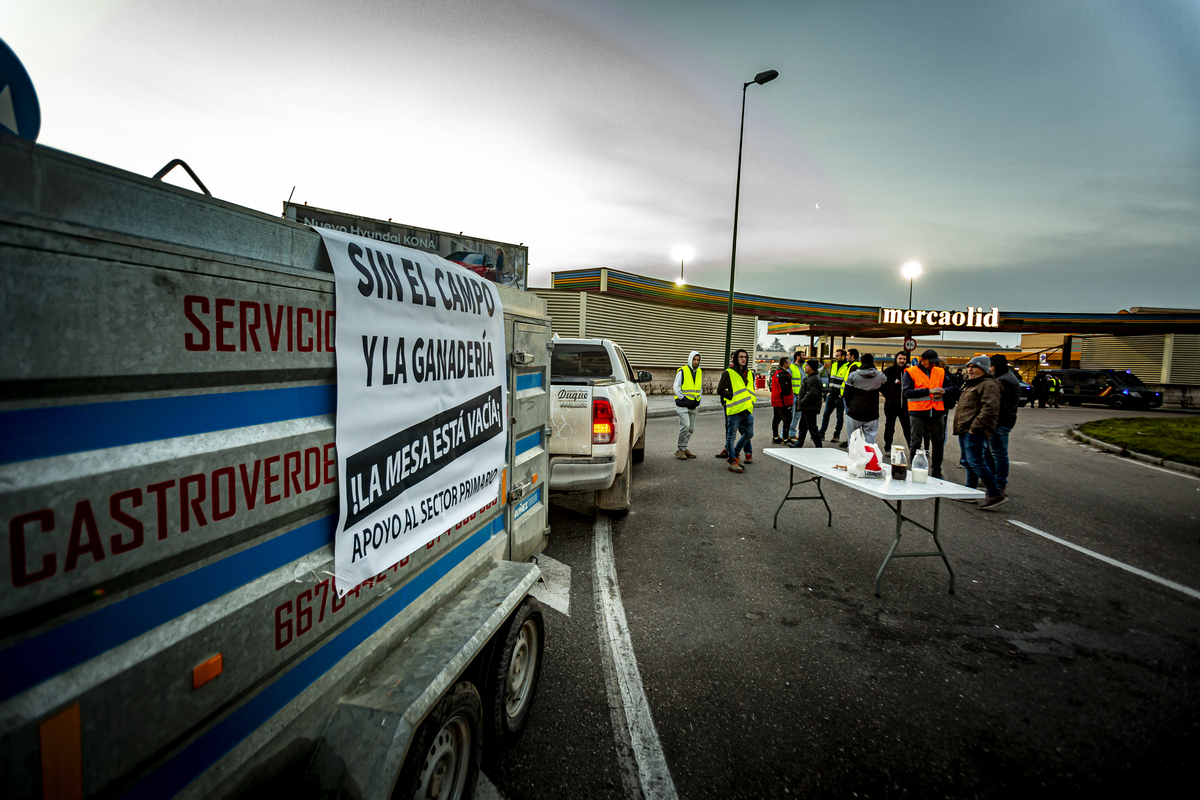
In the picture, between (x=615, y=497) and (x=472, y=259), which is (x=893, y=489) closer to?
(x=615, y=497)

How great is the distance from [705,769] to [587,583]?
2.02m

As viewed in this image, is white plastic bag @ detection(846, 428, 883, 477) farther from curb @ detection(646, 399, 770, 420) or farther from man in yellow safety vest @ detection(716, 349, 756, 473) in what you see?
curb @ detection(646, 399, 770, 420)

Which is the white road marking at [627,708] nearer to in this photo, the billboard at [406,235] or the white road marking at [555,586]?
the white road marking at [555,586]

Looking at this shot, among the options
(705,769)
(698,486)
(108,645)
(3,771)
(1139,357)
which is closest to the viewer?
(3,771)

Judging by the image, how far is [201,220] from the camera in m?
1.30

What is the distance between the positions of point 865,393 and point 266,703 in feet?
28.4

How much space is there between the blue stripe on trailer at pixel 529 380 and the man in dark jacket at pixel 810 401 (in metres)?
7.62

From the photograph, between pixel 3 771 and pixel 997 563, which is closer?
pixel 3 771

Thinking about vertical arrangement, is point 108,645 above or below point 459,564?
above

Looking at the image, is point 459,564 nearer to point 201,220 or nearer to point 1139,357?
point 201,220

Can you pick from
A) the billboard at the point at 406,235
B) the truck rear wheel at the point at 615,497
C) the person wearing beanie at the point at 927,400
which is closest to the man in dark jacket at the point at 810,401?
the person wearing beanie at the point at 927,400

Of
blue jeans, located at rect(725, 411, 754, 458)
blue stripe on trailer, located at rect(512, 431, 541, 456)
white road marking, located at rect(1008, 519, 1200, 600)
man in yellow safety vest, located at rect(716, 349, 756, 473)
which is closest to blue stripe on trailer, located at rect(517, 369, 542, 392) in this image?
blue stripe on trailer, located at rect(512, 431, 541, 456)

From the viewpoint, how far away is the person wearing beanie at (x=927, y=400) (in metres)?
8.46

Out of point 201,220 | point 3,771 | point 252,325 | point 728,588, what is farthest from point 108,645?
point 728,588
